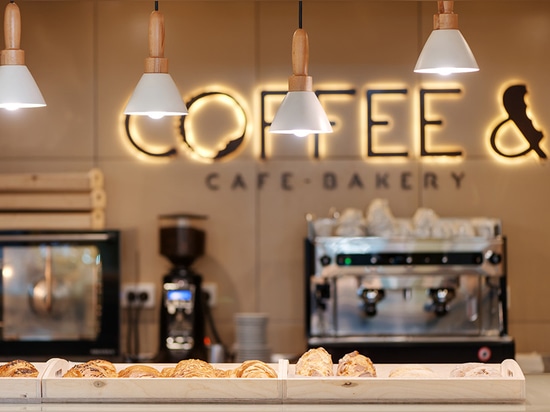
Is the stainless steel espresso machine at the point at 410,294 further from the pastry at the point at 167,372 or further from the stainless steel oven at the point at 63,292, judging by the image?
the pastry at the point at 167,372

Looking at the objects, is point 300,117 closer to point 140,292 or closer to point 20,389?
point 20,389

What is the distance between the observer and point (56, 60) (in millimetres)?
5527

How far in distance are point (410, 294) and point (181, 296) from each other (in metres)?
1.15

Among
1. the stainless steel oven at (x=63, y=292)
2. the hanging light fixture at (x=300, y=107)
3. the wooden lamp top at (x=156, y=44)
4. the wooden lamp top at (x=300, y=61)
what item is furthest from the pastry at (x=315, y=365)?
the stainless steel oven at (x=63, y=292)

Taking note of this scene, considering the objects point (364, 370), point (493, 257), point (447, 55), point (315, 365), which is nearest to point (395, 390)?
point (364, 370)

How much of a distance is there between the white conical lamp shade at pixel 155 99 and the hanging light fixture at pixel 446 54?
2.46ft

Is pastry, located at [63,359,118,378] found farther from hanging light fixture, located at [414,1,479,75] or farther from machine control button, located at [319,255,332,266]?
machine control button, located at [319,255,332,266]

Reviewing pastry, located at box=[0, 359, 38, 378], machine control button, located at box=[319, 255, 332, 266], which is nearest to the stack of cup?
machine control button, located at box=[319, 255, 332, 266]

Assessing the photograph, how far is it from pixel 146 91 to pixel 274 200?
248cm

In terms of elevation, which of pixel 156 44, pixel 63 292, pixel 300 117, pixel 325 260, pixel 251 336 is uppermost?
pixel 156 44

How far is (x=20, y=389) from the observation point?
2744mm

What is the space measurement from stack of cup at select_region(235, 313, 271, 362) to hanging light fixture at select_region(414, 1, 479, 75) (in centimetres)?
239

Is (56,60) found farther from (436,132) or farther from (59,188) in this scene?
(436,132)

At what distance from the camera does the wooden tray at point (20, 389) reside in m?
2.74
